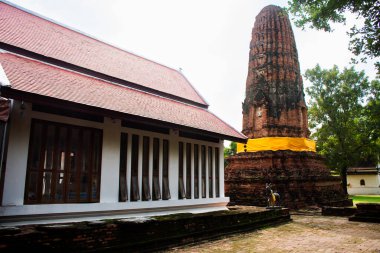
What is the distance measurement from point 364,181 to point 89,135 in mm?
44423

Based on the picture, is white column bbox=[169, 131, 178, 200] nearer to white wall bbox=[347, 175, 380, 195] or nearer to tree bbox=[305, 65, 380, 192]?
tree bbox=[305, 65, 380, 192]

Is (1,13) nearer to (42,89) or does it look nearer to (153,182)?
(42,89)

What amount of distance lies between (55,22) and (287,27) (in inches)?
581

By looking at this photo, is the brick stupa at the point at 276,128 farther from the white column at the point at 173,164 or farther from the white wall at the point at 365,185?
the white wall at the point at 365,185

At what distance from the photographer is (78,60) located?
9.76 metres

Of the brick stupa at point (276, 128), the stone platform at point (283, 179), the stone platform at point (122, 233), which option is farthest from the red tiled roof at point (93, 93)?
the brick stupa at point (276, 128)

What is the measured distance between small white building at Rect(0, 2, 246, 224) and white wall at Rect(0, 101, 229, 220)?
0.07 feet

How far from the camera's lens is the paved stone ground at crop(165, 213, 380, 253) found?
7.46 m

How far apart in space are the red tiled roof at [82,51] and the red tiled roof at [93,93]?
837mm

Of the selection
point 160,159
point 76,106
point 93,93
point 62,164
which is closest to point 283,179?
point 160,159

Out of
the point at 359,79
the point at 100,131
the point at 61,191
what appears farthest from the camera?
the point at 359,79

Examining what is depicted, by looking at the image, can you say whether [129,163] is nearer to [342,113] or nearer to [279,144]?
[279,144]

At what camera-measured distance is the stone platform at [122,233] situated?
5340 mm

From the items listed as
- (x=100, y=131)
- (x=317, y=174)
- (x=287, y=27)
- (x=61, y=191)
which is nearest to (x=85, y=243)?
(x=61, y=191)
